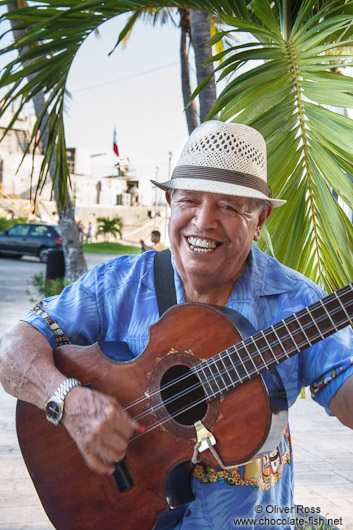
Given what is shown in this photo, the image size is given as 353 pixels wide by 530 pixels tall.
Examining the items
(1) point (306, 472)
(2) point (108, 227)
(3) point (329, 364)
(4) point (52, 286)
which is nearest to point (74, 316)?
(3) point (329, 364)

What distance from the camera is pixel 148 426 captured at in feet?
6.23

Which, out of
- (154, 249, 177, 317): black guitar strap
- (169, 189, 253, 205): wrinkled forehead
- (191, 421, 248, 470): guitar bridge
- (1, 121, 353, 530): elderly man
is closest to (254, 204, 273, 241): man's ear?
(1, 121, 353, 530): elderly man

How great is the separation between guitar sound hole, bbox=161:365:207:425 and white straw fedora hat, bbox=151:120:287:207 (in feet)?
1.92

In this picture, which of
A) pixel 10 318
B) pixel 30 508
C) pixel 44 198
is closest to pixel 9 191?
pixel 44 198

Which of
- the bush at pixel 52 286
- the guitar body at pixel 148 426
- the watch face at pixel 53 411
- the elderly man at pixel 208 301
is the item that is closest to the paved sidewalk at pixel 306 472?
the elderly man at pixel 208 301

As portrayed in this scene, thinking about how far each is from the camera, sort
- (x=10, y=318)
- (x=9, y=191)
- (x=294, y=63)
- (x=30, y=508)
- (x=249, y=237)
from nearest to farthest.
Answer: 1. (x=249, y=237)
2. (x=294, y=63)
3. (x=30, y=508)
4. (x=10, y=318)
5. (x=9, y=191)

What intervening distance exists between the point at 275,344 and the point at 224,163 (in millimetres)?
628

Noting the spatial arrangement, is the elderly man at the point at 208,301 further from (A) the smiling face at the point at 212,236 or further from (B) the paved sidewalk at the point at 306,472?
(B) the paved sidewalk at the point at 306,472

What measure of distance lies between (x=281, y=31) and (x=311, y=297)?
1.26m

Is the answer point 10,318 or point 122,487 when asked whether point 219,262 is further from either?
point 10,318

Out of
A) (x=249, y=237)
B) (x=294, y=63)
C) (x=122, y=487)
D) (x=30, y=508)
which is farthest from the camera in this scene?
(x=30, y=508)

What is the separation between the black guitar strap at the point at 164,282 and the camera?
212cm

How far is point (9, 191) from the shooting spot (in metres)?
40.4

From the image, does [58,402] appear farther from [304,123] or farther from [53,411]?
[304,123]
